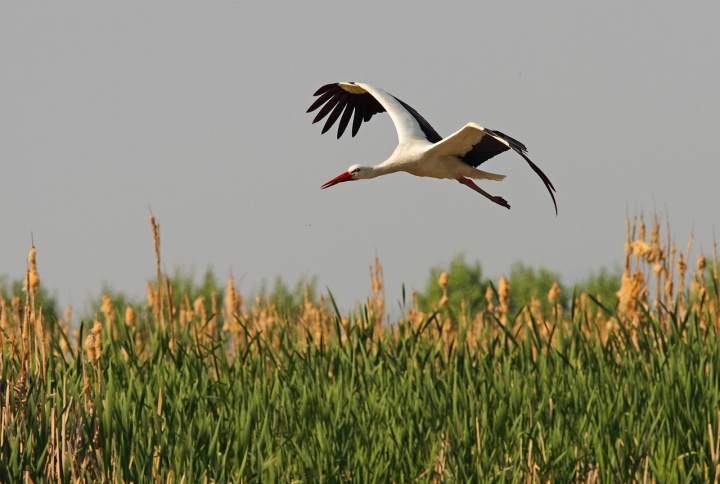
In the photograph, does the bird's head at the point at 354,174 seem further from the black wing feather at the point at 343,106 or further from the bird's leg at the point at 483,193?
the black wing feather at the point at 343,106

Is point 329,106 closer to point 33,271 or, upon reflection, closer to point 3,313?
point 3,313

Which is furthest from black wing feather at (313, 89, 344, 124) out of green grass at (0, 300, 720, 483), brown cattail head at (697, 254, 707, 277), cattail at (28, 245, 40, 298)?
cattail at (28, 245, 40, 298)

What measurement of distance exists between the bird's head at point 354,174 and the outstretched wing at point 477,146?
0.58 meters

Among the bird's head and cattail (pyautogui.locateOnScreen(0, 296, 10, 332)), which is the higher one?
the bird's head

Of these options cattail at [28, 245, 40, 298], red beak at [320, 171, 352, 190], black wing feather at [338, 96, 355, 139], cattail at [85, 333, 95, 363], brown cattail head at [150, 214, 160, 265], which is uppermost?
black wing feather at [338, 96, 355, 139]

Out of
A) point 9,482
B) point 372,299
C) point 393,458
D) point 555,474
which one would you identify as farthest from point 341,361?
point 9,482

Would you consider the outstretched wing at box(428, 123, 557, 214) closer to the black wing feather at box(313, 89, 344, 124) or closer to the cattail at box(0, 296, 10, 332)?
the black wing feather at box(313, 89, 344, 124)

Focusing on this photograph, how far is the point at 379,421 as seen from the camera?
401 centimetres

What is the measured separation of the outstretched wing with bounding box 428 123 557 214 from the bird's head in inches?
22.8

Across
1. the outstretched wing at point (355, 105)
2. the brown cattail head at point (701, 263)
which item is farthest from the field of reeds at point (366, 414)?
the outstretched wing at point (355, 105)

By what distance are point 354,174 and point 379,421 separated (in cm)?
268

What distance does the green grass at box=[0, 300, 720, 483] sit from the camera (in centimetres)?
352

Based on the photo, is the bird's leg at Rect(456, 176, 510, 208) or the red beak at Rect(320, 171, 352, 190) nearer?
the red beak at Rect(320, 171, 352, 190)

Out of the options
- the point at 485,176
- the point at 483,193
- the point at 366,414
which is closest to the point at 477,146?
the point at 485,176
